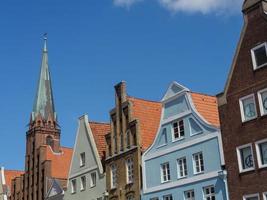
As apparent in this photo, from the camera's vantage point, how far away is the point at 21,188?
2534 inches

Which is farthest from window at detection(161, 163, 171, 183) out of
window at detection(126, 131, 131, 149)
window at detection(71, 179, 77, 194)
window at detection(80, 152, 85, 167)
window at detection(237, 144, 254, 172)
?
window at detection(71, 179, 77, 194)

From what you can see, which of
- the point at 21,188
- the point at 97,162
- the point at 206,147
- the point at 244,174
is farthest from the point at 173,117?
the point at 21,188

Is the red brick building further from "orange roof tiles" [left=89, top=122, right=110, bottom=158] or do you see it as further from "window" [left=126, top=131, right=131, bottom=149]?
"orange roof tiles" [left=89, top=122, right=110, bottom=158]

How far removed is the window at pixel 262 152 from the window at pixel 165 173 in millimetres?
8377

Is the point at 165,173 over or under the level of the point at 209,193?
over

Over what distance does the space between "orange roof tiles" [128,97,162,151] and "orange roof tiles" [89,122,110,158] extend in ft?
20.0

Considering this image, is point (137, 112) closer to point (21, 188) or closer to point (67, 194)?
point (67, 194)

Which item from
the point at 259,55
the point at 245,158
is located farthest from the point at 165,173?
the point at 259,55

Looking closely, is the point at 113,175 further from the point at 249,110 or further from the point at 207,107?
the point at 249,110

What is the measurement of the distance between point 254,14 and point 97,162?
20111mm

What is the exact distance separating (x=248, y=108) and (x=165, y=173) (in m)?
8.69

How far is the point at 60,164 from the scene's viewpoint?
61625 millimetres

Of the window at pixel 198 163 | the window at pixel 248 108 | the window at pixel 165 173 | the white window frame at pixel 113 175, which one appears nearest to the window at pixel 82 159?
the white window frame at pixel 113 175

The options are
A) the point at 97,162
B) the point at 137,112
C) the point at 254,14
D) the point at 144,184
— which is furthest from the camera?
the point at 97,162
